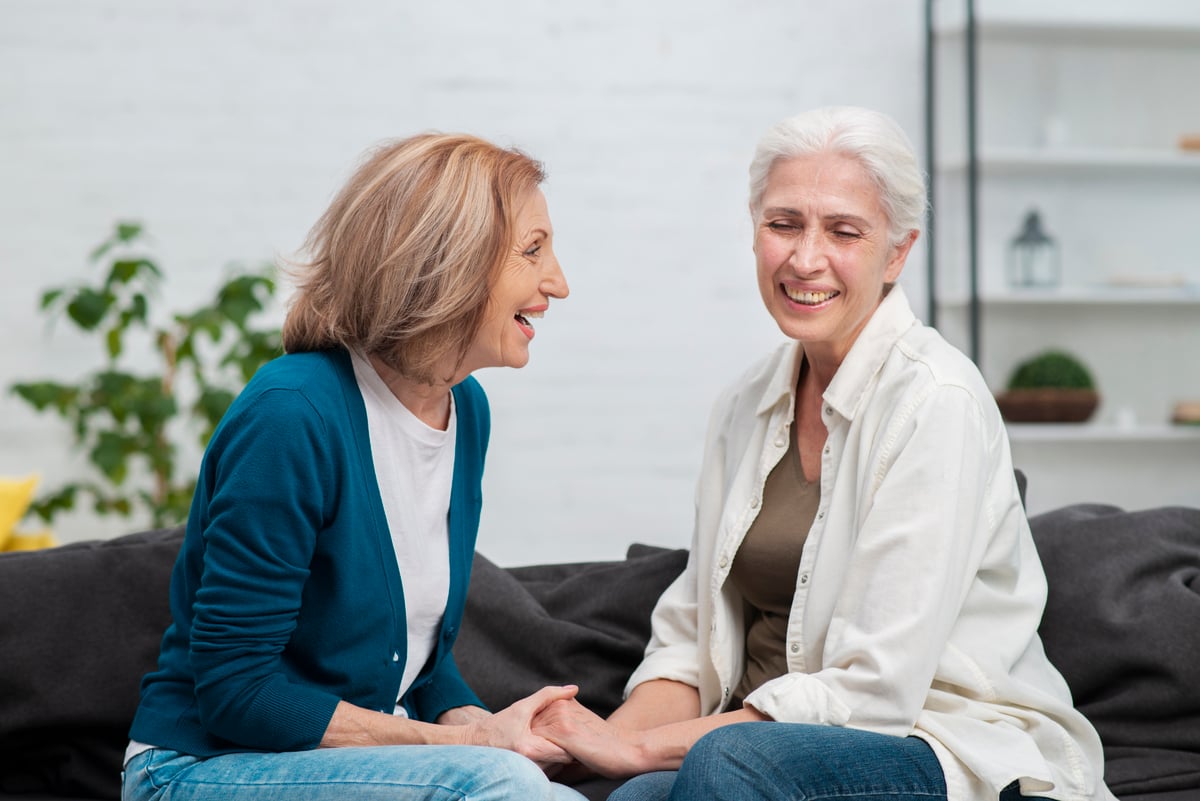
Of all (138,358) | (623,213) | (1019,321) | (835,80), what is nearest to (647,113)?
(623,213)

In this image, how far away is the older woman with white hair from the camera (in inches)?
56.6

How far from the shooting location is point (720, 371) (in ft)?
13.7

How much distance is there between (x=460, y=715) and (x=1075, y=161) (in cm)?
330

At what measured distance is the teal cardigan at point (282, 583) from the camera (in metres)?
1.33

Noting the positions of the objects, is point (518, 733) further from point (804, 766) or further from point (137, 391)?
point (137, 391)

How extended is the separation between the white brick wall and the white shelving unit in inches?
10.5

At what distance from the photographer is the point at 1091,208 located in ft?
14.4

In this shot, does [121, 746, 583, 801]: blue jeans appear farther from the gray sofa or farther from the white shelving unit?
the white shelving unit

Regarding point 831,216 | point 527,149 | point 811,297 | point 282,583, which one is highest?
point 527,149

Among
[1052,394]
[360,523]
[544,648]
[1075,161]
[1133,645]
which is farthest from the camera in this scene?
[1075,161]

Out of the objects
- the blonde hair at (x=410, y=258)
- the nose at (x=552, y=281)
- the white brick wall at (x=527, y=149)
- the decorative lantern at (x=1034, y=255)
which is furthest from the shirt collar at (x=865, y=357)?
the decorative lantern at (x=1034, y=255)

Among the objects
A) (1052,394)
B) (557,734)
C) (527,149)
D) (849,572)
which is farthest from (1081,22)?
(557,734)

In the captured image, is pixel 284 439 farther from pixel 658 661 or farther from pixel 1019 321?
pixel 1019 321

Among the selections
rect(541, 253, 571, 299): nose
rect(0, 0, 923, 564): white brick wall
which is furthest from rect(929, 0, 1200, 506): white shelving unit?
rect(541, 253, 571, 299): nose
